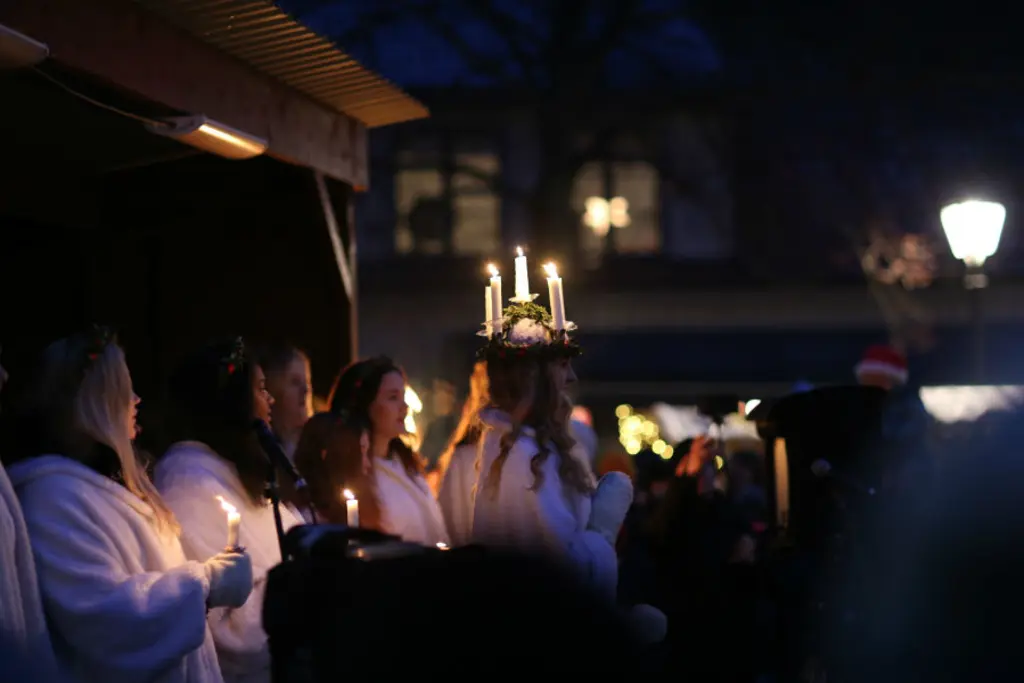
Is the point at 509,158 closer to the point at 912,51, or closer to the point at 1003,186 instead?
the point at 912,51

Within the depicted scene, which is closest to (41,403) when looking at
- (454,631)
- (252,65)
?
(454,631)

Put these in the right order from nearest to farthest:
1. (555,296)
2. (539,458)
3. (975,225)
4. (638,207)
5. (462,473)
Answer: (539,458) → (555,296) → (462,473) → (975,225) → (638,207)

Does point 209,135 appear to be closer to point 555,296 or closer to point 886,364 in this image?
point 555,296

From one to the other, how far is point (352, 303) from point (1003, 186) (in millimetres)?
22540

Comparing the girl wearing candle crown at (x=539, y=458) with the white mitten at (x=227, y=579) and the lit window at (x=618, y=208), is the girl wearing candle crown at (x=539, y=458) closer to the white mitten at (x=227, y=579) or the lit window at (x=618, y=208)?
the white mitten at (x=227, y=579)

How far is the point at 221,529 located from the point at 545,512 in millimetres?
1153

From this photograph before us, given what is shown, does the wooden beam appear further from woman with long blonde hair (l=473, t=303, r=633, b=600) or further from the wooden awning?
woman with long blonde hair (l=473, t=303, r=633, b=600)

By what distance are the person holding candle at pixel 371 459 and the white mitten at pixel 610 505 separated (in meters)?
1.02

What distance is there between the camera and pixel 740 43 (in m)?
28.1

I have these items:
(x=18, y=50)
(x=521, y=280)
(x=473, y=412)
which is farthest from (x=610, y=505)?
(x=18, y=50)

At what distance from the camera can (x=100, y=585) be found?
3.97 metres

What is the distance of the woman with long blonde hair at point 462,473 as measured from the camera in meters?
5.95

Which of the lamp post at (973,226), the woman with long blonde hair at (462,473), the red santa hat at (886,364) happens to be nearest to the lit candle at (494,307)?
the woman with long blonde hair at (462,473)

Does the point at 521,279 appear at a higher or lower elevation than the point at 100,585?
higher
